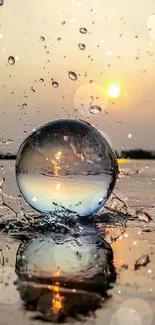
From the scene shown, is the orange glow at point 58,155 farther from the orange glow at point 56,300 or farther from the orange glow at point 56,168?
the orange glow at point 56,300

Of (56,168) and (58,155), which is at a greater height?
(58,155)

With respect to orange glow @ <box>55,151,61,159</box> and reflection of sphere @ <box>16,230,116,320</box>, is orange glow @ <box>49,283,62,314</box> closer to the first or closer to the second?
reflection of sphere @ <box>16,230,116,320</box>

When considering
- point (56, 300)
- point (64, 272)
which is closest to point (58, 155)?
point (64, 272)

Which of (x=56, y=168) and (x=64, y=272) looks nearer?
(x=64, y=272)

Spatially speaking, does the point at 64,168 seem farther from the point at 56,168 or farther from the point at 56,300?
the point at 56,300

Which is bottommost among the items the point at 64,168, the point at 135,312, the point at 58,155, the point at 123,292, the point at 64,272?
the point at 64,168

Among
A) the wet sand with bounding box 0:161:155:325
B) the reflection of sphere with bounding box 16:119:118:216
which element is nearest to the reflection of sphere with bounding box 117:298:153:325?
the wet sand with bounding box 0:161:155:325

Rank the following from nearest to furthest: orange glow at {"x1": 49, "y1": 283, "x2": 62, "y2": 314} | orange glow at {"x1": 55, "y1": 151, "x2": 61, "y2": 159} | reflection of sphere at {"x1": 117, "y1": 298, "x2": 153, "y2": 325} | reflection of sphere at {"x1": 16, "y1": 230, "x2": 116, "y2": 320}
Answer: reflection of sphere at {"x1": 117, "y1": 298, "x2": 153, "y2": 325} → orange glow at {"x1": 49, "y1": 283, "x2": 62, "y2": 314} → reflection of sphere at {"x1": 16, "y1": 230, "x2": 116, "y2": 320} → orange glow at {"x1": 55, "y1": 151, "x2": 61, "y2": 159}

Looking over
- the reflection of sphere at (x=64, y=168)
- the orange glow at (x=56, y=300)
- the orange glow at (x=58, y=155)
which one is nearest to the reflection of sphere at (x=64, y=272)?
the orange glow at (x=56, y=300)
